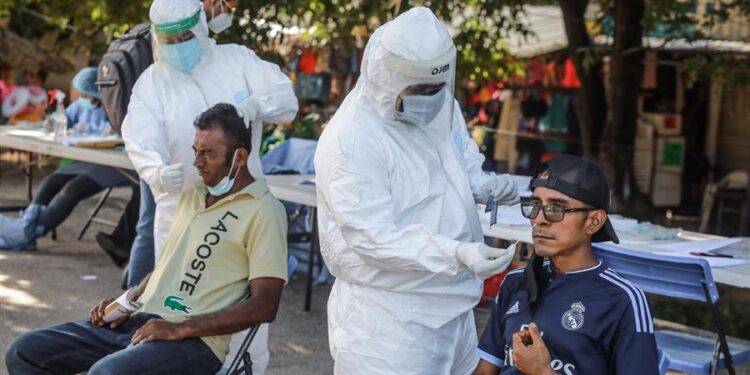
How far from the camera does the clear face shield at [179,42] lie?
550cm

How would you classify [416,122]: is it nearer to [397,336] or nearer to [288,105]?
[397,336]

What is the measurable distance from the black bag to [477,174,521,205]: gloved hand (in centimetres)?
324

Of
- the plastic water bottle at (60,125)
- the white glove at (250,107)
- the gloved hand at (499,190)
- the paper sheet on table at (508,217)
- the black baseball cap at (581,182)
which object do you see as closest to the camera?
the black baseball cap at (581,182)

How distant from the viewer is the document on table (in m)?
4.98

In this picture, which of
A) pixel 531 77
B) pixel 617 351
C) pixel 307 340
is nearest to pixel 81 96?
pixel 307 340

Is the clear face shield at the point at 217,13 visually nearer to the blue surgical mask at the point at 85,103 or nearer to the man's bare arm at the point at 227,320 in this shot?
the man's bare arm at the point at 227,320

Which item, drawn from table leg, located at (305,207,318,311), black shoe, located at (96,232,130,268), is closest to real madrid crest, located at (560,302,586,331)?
table leg, located at (305,207,318,311)

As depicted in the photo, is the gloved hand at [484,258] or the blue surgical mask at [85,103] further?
the blue surgical mask at [85,103]

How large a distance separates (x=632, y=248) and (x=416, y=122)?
211cm

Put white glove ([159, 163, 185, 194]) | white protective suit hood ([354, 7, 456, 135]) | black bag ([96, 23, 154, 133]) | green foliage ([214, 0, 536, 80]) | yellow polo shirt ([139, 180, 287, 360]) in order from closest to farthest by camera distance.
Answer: white protective suit hood ([354, 7, 456, 135])
yellow polo shirt ([139, 180, 287, 360])
white glove ([159, 163, 185, 194])
black bag ([96, 23, 154, 133])
green foliage ([214, 0, 536, 80])

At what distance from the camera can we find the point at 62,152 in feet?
26.8

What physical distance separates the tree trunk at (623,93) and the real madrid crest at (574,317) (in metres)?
8.76

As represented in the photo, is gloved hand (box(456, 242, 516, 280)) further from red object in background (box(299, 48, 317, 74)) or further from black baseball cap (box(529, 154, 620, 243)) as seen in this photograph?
red object in background (box(299, 48, 317, 74))

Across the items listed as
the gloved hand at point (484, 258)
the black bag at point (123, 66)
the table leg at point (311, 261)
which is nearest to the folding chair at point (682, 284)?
the gloved hand at point (484, 258)
